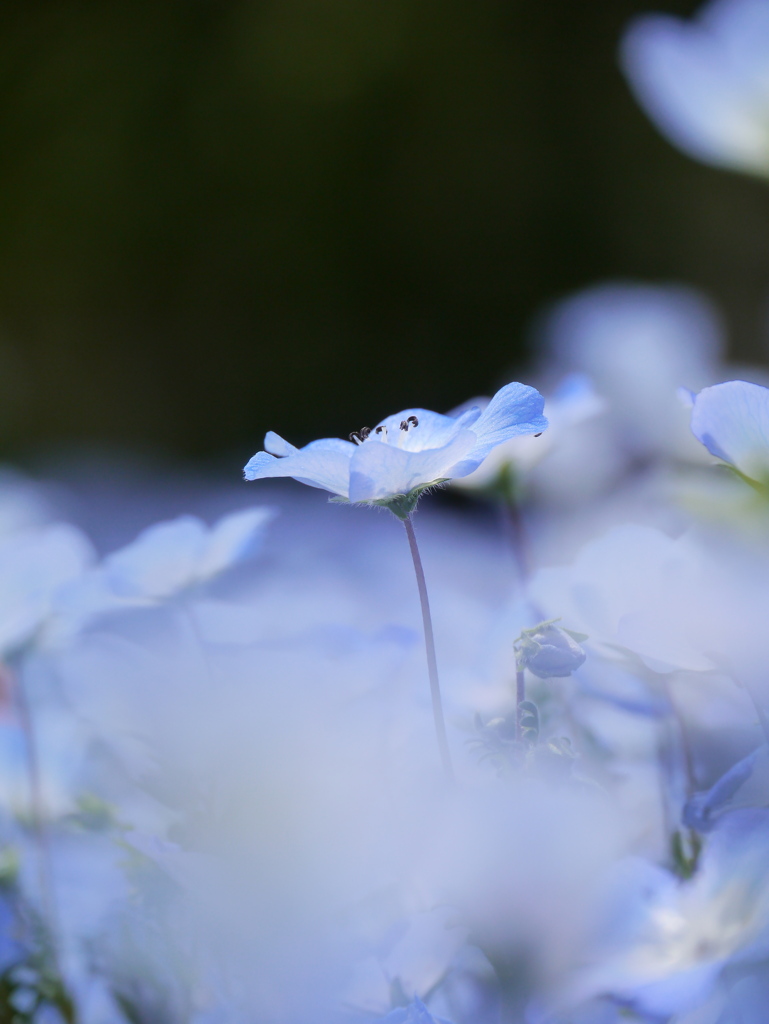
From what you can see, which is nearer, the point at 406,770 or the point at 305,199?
the point at 406,770

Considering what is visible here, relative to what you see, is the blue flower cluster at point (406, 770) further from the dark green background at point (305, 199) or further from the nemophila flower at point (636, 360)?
the dark green background at point (305, 199)

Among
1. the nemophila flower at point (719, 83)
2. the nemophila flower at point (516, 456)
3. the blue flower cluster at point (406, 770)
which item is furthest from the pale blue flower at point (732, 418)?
the nemophila flower at point (719, 83)

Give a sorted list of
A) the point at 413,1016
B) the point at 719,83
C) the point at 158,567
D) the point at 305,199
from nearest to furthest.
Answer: the point at 413,1016 < the point at 158,567 < the point at 719,83 < the point at 305,199

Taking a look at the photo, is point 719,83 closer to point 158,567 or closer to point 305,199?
point 158,567

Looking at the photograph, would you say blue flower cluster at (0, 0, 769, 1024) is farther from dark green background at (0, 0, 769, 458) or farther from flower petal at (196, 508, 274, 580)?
dark green background at (0, 0, 769, 458)

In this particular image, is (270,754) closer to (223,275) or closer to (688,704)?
(688,704)

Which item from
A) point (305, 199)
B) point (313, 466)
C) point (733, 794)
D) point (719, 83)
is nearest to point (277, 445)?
point (313, 466)

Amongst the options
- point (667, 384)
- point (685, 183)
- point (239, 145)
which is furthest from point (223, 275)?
point (667, 384)

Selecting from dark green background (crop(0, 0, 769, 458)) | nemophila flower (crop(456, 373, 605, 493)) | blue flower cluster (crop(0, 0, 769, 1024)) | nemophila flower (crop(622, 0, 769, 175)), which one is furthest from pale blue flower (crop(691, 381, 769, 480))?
dark green background (crop(0, 0, 769, 458))
